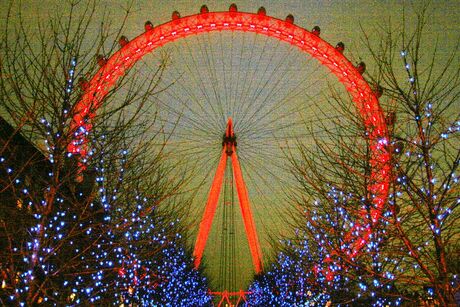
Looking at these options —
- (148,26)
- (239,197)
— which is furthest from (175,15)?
(239,197)

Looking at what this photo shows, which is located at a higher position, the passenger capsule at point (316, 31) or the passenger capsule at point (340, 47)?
the passenger capsule at point (316, 31)

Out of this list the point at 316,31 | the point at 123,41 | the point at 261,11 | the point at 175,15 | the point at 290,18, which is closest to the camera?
the point at 123,41

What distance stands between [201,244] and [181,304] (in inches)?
198

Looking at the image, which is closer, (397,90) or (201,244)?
(397,90)

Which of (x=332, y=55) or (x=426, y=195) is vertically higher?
(x=332, y=55)

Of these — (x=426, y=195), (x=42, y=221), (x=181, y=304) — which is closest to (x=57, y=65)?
(x=42, y=221)

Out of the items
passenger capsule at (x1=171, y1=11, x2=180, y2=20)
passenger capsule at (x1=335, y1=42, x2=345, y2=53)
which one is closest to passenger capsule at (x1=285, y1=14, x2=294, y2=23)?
passenger capsule at (x1=335, y1=42, x2=345, y2=53)

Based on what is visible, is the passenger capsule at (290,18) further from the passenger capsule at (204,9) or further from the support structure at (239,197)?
the support structure at (239,197)

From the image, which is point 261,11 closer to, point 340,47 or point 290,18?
point 290,18

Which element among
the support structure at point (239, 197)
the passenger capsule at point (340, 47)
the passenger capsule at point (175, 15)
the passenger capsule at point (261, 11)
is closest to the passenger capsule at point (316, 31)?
the passenger capsule at point (340, 47)

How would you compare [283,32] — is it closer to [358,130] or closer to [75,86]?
[358,130]

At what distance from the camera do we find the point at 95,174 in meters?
13.5

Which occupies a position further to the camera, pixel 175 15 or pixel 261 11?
pixel 261 11

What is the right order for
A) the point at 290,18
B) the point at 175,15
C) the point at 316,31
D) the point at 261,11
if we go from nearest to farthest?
the point at 175,15 → the point at 316,31 → the point at 290,18 → the point at 261,11
